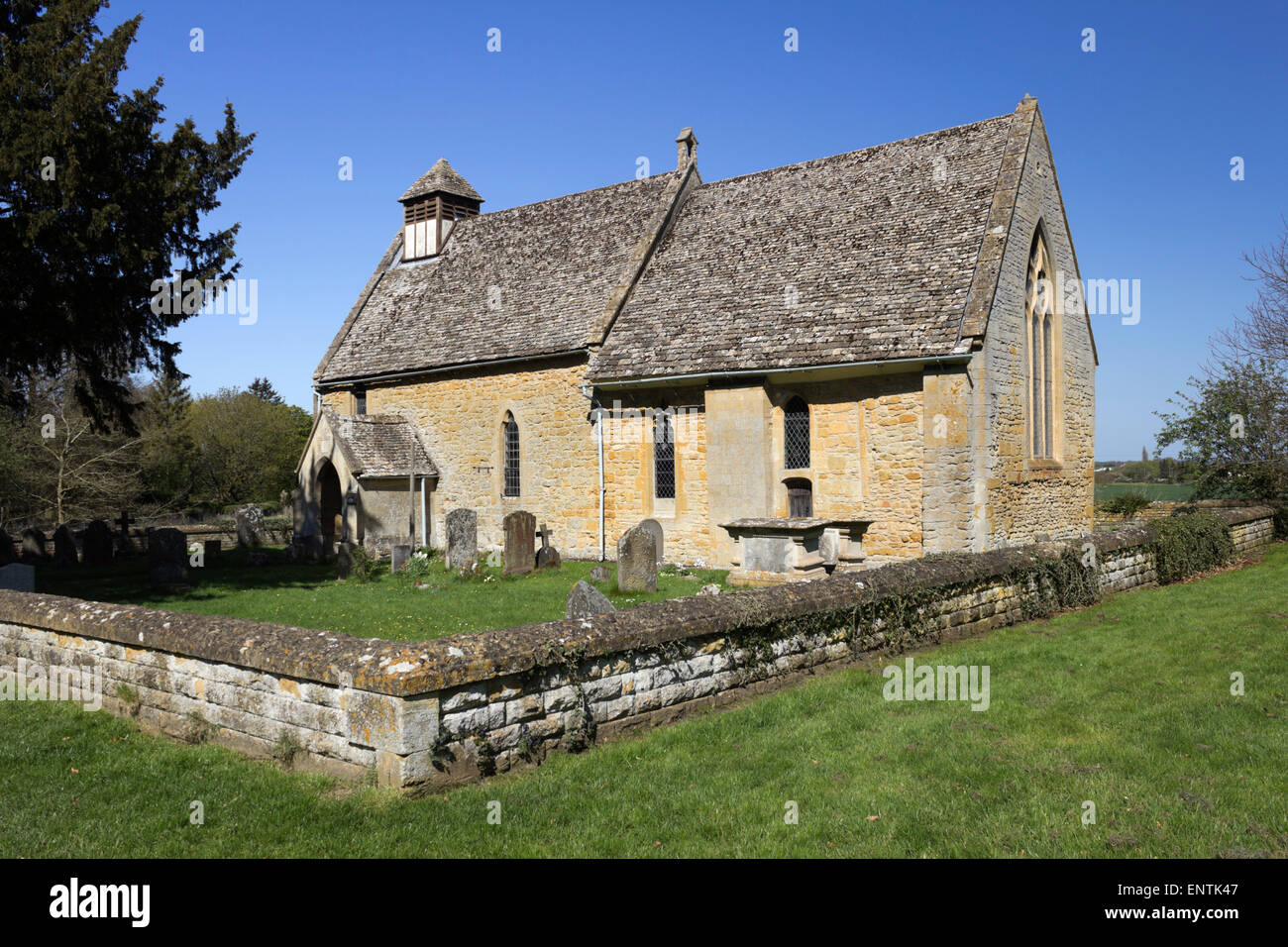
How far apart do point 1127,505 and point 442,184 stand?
2505 cm

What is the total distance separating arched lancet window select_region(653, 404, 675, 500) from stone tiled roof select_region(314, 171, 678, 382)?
2773mm

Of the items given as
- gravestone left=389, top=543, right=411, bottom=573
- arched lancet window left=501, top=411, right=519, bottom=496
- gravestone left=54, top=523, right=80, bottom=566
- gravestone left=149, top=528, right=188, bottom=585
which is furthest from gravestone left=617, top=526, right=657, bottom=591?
gravestone left=54, top=523, right=80, bottom=566

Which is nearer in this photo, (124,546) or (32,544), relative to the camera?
(32,544)

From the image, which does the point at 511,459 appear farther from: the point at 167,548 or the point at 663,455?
the point at 167,548

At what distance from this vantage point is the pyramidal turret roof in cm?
2889

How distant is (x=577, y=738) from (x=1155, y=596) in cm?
1168

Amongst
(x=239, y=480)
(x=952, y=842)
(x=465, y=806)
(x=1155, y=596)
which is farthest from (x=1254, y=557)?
(x=239, y=480)

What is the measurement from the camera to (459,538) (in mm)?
19078

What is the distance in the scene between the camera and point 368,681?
235 inches

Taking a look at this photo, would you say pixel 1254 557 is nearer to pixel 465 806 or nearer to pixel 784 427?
pixel 784 427

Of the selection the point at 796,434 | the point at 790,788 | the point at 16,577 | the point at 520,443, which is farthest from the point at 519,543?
the point at 790,788

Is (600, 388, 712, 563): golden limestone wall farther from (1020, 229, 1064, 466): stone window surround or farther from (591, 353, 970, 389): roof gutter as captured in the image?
(1020, 229, 1064, 466): stone window surround

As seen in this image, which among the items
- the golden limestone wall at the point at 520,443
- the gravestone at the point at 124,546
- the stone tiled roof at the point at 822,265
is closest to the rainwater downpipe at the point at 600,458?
the golden limestone wall at the point at 520,443
